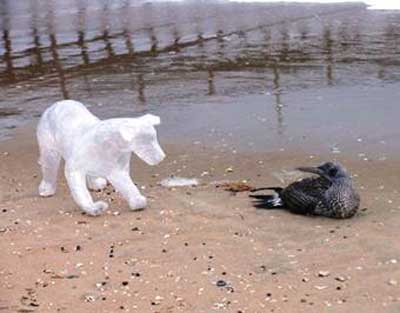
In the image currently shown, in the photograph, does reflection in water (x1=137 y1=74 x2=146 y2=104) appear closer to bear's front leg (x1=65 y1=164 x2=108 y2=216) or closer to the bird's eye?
bear's front leg (x1=65 y1=164 x2=108 y2=216)

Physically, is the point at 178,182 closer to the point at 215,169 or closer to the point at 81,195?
the point at 215,169

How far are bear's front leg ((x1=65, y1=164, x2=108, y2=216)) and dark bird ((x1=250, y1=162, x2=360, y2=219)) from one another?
1.39 m

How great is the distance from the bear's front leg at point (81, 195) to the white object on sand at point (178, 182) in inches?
45.1

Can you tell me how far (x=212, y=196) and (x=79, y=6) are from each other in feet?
68.6

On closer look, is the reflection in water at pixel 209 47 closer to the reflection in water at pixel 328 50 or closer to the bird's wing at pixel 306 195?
the reflection in water at pixel 328 50

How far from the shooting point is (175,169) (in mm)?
8875

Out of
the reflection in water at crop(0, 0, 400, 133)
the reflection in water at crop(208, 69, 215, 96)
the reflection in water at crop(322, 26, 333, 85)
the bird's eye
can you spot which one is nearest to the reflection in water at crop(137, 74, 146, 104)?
the reflection in water at crop(0, 0, 400, 133)

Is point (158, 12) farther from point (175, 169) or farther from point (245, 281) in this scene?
point (245, 281)

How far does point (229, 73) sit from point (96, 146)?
6.79m

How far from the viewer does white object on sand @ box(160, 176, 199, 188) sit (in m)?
8.27

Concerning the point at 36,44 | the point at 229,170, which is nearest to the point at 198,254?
the point at 229,170

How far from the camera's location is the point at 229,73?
13.7 metres

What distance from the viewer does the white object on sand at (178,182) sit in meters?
8.27

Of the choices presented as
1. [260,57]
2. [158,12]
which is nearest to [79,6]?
[158,12]
